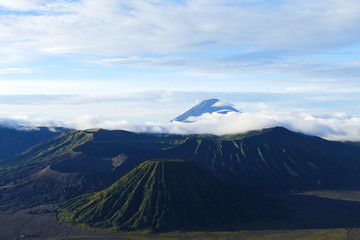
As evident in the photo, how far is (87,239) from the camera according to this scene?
187250 mm

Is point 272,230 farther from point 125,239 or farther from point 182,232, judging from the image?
point 125,239

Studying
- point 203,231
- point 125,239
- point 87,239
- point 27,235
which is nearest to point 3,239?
point 27,235

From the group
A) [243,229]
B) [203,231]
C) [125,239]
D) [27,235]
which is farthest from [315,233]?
[27,235]

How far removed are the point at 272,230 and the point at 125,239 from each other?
74.4 meters

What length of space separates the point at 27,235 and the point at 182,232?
8030cm

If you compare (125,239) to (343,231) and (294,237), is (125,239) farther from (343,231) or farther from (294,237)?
(343,231)

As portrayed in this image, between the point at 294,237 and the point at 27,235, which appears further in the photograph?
the point at 27,235

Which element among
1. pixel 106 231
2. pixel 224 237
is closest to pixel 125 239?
pixel 106 231

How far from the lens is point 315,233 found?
189125mm

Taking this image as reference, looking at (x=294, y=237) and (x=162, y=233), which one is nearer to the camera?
(x=294, y=237)

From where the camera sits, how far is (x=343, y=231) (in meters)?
193

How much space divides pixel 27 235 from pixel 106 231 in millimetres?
40371

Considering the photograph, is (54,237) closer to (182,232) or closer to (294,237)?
(182,232)

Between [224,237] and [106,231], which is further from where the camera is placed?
[106,231]
